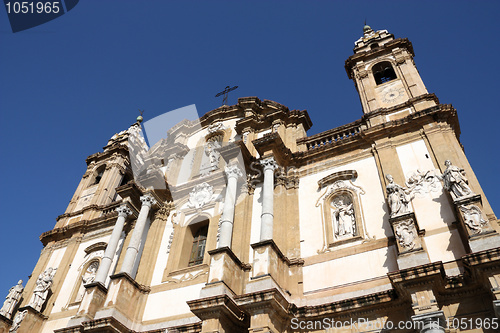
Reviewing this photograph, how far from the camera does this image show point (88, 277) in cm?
1669

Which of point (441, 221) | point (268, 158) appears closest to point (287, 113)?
point (268, 158)

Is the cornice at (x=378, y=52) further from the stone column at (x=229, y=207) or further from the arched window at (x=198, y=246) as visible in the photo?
the arched window at (x=198, y=246)

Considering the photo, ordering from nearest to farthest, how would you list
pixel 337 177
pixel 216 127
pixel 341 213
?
pixel 341 213, pixel 337 177, pixel 216 127

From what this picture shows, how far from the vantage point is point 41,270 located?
734 inches

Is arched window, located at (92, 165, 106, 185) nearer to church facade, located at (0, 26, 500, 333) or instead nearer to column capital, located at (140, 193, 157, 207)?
church facade, located at (0, 26, 500, 333)

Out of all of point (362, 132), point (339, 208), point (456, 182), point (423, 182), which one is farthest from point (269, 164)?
point (456, 182)

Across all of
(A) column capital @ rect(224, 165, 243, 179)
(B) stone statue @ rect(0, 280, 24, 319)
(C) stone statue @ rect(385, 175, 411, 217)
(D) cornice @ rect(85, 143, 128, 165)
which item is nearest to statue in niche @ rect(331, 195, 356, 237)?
(C) stone statue @ rect(385, 175, 411, 217)

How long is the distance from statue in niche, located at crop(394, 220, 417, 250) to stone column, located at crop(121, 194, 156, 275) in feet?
29.4

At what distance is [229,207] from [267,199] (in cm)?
148

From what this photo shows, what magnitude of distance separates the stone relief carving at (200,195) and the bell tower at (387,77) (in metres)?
7.06

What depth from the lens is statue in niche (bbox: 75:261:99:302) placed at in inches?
642

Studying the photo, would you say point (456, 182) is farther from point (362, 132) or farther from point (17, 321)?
point (17, 321)

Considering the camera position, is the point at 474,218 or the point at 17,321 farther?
the point at 17,321

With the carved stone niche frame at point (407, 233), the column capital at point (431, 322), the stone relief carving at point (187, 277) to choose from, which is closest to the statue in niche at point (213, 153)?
the stone relief carving at point (187, 277)
